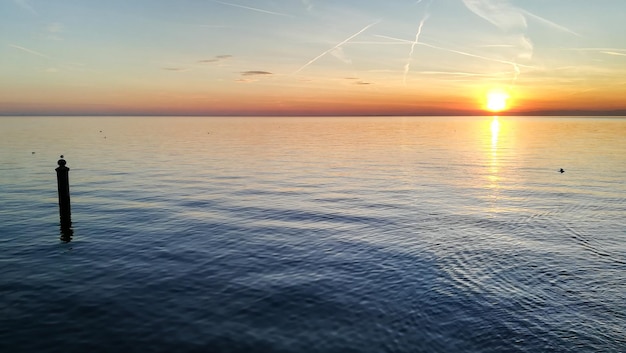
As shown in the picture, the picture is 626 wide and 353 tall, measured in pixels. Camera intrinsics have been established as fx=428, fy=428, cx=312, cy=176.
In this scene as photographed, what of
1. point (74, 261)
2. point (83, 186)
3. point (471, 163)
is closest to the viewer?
point (74, 261)

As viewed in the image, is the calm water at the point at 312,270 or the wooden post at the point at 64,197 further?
the wooden post at the point at 64,197

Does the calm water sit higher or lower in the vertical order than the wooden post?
lower

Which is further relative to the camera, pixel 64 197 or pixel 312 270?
pixel 64 197

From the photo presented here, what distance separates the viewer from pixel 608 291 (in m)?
→ 17.3

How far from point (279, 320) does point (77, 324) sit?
6.46 metres

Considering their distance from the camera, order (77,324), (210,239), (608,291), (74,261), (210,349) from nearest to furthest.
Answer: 1. (210,349)
2. (77,324)
3. (608,291)
4. (74,261)
5. (210,239)

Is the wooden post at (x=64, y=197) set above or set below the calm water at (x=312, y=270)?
above

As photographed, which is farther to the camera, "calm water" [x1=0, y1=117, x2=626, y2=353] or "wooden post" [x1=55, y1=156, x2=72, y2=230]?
"wooden post" [x1=55, y1=156, x2=72, y2=230]

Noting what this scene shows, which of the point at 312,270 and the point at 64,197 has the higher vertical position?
the point at 64,197

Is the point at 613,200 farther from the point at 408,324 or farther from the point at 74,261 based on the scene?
the point at 74,261

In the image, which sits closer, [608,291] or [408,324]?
[408,324]

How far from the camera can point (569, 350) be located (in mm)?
12844

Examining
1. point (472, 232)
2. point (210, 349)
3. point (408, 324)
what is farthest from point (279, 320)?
point (472, 232)

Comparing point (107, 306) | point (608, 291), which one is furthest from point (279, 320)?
point (608, 291)
